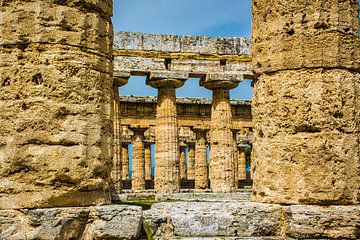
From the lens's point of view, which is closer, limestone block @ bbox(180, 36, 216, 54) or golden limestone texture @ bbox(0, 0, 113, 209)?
golden limestone texture @ bbox(0, 0, 113, 209)

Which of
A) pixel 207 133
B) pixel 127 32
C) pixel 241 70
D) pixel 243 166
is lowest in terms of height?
pixel 243 166

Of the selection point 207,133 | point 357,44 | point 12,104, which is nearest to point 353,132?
point 357,44

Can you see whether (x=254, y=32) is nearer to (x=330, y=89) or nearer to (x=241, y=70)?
(x=330, y=89)

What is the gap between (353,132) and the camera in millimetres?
6676

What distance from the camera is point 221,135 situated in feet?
77.1

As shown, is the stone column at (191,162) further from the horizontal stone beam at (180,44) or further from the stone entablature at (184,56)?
the horizontal stone beam at (180,44)

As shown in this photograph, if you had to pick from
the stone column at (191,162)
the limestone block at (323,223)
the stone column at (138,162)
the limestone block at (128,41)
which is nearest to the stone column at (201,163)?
the stone column at (138,162)

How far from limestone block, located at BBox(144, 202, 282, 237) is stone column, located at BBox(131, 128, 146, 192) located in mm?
23984

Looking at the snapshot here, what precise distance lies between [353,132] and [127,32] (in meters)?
17.0

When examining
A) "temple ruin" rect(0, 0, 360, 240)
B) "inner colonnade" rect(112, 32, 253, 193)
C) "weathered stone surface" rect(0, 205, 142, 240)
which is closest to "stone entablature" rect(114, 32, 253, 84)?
"inner colonnade" rect(112, 32, 253, 193)

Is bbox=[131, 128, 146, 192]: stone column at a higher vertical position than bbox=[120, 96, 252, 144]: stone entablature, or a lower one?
lower

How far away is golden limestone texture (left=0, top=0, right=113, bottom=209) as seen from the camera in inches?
217

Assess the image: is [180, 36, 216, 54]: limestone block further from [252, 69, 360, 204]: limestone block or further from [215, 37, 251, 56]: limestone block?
[252, 69, 360, 204]: limestone block

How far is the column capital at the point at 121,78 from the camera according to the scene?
2224 centimetres
